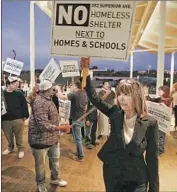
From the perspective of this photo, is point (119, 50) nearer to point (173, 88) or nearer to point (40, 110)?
point (40, 110)

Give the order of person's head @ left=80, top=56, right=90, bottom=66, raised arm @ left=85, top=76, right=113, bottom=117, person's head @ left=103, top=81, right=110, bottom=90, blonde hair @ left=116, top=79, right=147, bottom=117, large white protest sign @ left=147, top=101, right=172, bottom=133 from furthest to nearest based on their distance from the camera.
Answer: person's head @ left=103, top=81, right=110, bottom=90
large white protest sign @ left=147, top=101, right=172, bottom=133
person's head @ left=80, top=56, right=90, bottom=66
raised arm @ left=85, top=76, right=113, bottom=117
blonde hair @ left=116, top=79, right=147, bottom=117

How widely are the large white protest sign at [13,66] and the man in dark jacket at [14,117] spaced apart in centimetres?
29

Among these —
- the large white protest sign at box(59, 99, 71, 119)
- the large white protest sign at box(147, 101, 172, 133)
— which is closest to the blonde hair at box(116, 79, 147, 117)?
the large white protest sign at box(147, 101, 172, 133)

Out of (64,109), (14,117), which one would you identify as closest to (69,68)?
(64,109)

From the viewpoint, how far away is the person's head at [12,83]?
269 cm

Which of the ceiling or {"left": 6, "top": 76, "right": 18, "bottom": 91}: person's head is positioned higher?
the ceiling

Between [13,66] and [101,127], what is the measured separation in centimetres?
86

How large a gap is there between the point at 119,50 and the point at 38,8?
109cm

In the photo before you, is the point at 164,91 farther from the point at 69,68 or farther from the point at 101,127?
the point at 69,68

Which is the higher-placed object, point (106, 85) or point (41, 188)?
point (106, 85)

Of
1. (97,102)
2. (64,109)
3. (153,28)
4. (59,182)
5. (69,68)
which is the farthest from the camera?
(153,28)

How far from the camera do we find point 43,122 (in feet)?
7.52

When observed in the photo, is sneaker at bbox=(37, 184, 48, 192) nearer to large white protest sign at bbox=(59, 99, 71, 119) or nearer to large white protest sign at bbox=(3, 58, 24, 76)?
large white protest sign at bbox=(59, 99, 71, 119)

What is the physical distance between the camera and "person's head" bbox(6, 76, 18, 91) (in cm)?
269
